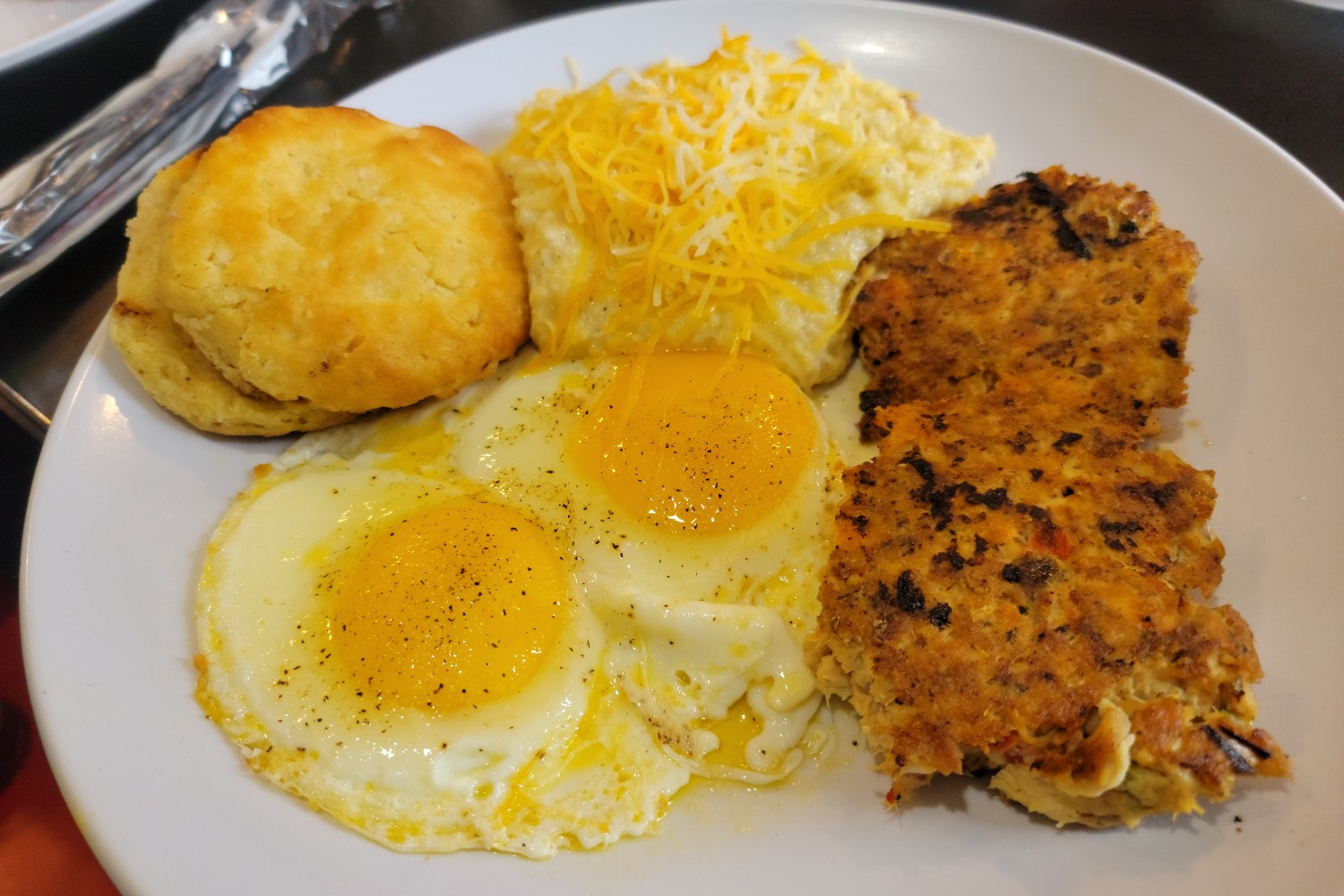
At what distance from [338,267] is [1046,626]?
7.74ft

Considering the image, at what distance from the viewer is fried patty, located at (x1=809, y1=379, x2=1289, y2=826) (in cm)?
185

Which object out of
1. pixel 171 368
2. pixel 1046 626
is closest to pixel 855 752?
pixel 1046 626

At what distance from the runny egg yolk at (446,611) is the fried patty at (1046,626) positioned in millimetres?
848

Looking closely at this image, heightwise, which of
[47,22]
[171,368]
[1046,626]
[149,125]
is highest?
[47,22]

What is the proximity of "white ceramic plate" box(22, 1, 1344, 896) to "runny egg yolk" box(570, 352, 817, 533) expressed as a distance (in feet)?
2.72

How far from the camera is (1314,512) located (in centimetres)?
233

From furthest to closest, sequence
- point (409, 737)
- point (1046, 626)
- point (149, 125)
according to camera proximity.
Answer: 1. point (149, 125)
2. point (409, 737)
3. point (1046, 626)

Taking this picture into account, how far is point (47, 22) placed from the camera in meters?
4.05

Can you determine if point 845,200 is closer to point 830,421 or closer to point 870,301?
point 870,301

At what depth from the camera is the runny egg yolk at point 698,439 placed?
2.62 metres

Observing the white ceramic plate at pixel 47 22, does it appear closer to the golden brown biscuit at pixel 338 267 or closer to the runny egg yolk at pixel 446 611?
the golden brown biscuit at pixel 338 267

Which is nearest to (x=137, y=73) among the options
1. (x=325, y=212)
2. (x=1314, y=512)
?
(x=325, y=212)

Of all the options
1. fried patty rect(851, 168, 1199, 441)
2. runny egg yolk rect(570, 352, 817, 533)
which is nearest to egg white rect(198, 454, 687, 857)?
runny egg yolk rect(570, 352, 817, 533)

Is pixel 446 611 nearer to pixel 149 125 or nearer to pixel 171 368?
pixel 171 368
